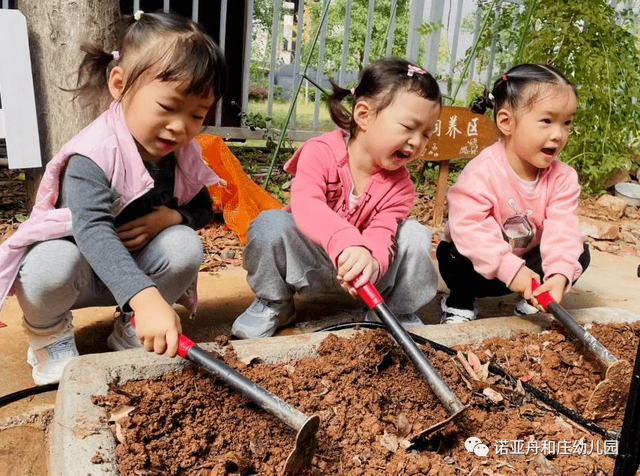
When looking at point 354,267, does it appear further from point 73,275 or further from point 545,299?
point 73,275

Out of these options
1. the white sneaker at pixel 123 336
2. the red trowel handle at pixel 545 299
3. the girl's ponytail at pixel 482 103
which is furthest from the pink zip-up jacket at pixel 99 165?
the girl's ponytail at pixel 482 103

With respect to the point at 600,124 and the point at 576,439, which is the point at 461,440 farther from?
the point at 600,124

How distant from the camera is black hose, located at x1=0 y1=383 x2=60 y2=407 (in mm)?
1820

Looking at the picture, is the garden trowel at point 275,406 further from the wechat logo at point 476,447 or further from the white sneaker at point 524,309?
the white sneaker at point 524,309

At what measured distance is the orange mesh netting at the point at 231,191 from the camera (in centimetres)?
380

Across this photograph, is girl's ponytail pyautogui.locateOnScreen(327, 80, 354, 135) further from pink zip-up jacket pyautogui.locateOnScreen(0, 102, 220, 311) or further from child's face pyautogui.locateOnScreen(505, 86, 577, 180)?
pink zip-up jacket pyautogui.locateOnScreen(0, 102, 220, 311)

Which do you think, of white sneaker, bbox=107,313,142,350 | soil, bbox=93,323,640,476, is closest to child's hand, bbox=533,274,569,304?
soil, bbox=93,323,640,476

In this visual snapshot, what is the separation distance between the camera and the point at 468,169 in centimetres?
261

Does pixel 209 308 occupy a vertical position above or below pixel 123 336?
below

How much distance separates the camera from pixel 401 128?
224 centimetres

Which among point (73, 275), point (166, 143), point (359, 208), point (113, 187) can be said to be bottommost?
point (73, 275)

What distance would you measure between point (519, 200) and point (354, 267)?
0.96 meters

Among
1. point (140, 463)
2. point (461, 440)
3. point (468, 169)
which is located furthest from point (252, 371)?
point (468, 169)

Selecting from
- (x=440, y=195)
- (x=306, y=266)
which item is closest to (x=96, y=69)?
(x=306, y=266)
